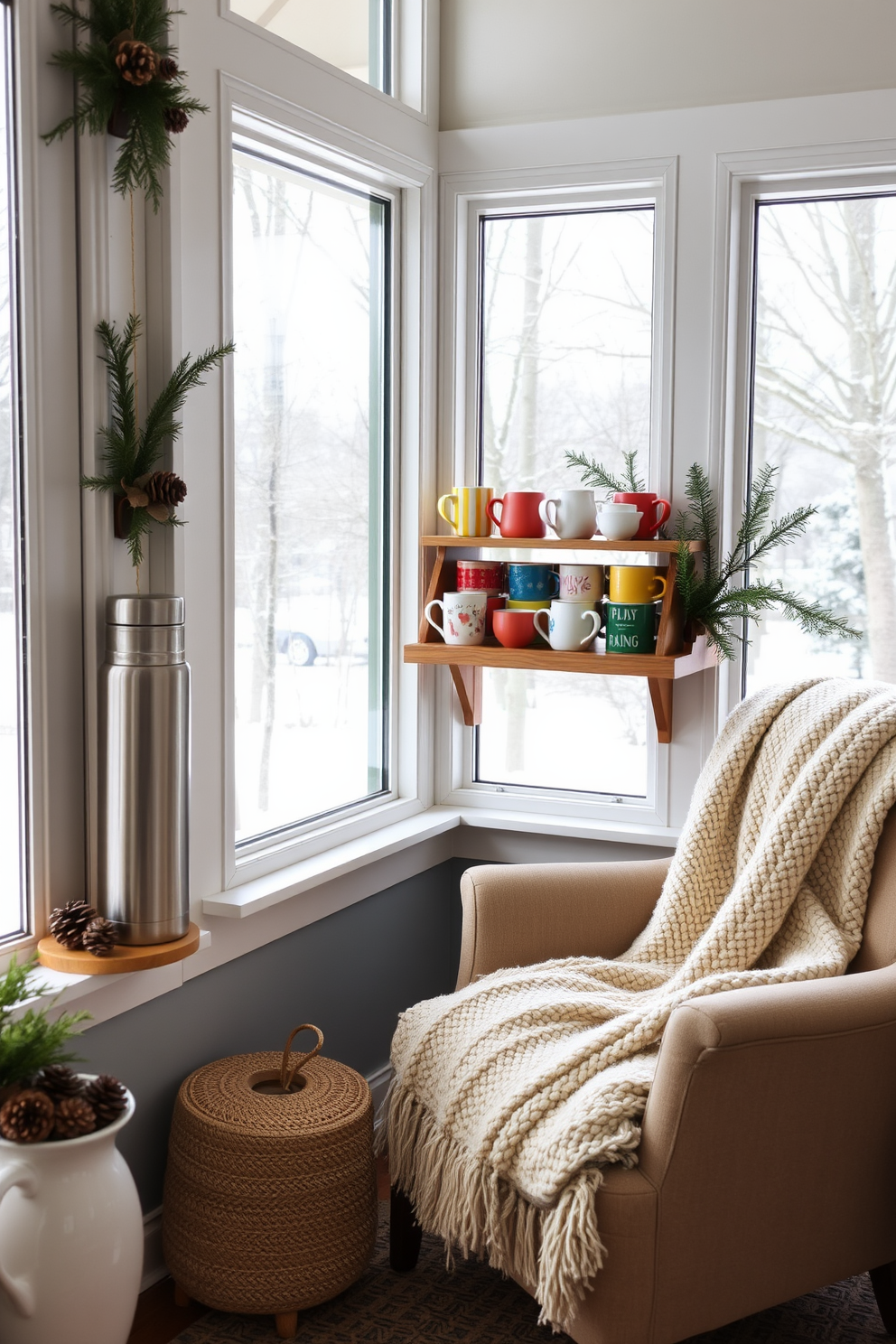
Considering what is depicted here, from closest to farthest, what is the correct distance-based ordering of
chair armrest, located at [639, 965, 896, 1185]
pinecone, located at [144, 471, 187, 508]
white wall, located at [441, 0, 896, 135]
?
1. chair armrest, located at [639, 965, 896, 1185]
2. pinecone, located at [144, 471, 187, 508]
3. white wall, located at [441, 0, 896, 135]

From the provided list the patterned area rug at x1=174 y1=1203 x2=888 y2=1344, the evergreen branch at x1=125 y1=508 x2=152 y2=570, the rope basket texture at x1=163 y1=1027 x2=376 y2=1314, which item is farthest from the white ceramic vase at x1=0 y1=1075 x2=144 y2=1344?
the evergreen branch at x1=125 y1=508 x2=152 y2=570

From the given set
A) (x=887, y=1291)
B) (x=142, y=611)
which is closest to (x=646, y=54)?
(x=142, y=611)

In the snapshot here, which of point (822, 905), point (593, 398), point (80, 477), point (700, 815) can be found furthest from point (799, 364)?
point (80, 477)

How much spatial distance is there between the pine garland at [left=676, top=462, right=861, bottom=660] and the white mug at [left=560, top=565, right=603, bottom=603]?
170 mm

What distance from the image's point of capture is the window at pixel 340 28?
7.46 ft

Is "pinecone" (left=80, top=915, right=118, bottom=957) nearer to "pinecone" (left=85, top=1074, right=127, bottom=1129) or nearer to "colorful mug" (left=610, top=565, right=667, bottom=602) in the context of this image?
"pinecone" (left=85, top=1074, right=127, bottom=1129)

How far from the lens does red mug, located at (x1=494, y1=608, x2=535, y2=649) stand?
262cm

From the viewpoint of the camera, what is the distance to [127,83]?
174 centimetres

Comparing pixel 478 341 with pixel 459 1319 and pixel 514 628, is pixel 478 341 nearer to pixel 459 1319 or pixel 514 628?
pixel 514 628

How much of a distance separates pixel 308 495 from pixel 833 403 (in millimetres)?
1104

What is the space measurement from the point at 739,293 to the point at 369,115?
2.75 ft

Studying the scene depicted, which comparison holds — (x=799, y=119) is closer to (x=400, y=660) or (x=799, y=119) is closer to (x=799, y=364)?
(x=799, y=364)

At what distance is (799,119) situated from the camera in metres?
2.49

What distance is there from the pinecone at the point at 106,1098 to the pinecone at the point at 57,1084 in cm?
2
